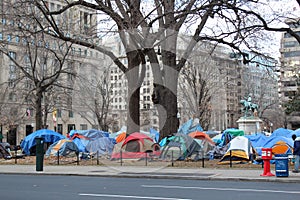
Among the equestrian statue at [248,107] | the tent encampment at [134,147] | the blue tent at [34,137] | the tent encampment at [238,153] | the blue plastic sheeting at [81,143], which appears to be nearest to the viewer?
the tent encampment at [238,153]

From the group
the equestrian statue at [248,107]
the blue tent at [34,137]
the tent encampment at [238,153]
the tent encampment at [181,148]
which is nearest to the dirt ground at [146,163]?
the tent encampment at [238,153]

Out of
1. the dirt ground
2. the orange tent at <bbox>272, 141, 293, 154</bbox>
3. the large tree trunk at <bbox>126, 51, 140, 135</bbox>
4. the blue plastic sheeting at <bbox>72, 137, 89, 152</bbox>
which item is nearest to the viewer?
the dirt ground

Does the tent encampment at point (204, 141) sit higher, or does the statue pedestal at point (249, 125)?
the statue pedestal at point (249, 125)

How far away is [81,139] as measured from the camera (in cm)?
3278

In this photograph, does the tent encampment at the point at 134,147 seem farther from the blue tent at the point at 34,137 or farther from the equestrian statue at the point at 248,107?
the equestrian statue at the point at 248,107

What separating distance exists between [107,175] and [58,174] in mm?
2422

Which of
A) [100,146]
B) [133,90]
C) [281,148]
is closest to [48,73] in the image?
[100,146]

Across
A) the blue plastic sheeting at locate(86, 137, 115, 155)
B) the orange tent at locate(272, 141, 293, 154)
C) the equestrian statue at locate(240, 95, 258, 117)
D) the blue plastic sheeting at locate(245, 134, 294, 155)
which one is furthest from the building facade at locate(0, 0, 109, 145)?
the equestrian statue at locate(240, 95, 258, 117)

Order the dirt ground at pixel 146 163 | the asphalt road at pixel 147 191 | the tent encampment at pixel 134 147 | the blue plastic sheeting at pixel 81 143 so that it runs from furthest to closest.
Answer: the blue plastic sheeting at pixel 81 143, the tent encampment at pixel 134 147, the dirt ground at pixel 146 163, the asphalt road at pixel 147 191

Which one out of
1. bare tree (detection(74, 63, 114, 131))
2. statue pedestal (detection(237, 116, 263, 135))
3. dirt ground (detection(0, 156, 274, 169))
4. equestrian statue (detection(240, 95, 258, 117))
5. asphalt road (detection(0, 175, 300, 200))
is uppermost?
bare tree (detection(74, 63, 114, 131))

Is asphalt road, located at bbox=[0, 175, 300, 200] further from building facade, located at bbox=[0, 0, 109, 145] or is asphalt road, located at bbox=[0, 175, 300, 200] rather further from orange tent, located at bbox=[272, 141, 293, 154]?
building facade, located at bbox=[0, 0, 109, 145]

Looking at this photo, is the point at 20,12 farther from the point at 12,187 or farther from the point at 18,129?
the point at 18,129

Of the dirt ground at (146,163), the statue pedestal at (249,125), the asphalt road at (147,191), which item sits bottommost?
the dirt ground at (146,163)

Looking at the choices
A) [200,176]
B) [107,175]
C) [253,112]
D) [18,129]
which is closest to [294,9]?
[200,176]
